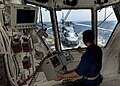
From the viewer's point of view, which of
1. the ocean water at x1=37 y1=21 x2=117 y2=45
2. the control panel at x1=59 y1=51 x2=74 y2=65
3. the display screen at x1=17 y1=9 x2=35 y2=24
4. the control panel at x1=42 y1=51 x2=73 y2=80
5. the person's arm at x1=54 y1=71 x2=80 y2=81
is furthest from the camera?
the ocean water at x1=37 y1=21 x2=117 y2=45

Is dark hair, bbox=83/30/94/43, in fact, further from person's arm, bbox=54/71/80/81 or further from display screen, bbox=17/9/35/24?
display screen, bbox=17/9/35/24

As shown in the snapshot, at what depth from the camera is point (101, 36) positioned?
5102mm

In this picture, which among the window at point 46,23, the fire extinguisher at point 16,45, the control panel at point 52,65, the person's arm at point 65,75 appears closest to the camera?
the person's arm at point 65,75

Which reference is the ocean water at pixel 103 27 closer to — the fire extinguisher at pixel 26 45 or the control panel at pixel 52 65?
the control panel at pixel 52 65

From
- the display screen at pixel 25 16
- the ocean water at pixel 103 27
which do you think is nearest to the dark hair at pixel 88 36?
the display screen at pixel 25 16

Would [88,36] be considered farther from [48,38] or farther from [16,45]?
[48,38]

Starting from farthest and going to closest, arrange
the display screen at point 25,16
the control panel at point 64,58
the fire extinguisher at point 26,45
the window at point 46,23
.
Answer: the window at point 46,23 → the control panel at point 64,58 → the fire extinguisher at point 26,45 → the display screen at point 25,16

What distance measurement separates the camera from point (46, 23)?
4.27 meters

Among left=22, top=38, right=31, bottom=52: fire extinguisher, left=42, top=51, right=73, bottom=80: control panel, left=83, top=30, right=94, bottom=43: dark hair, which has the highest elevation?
left=83, top=30, right=94, bottom=43: dark hair

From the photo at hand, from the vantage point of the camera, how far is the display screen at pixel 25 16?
130 inches

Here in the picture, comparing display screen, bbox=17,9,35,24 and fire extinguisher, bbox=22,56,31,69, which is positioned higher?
display screen, bbox=17,9,35,24

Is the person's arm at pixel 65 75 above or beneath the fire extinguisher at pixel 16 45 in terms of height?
beneath

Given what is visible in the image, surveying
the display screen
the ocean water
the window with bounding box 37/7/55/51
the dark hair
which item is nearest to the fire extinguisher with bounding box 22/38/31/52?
the display screen

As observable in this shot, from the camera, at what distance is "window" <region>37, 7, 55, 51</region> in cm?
416
